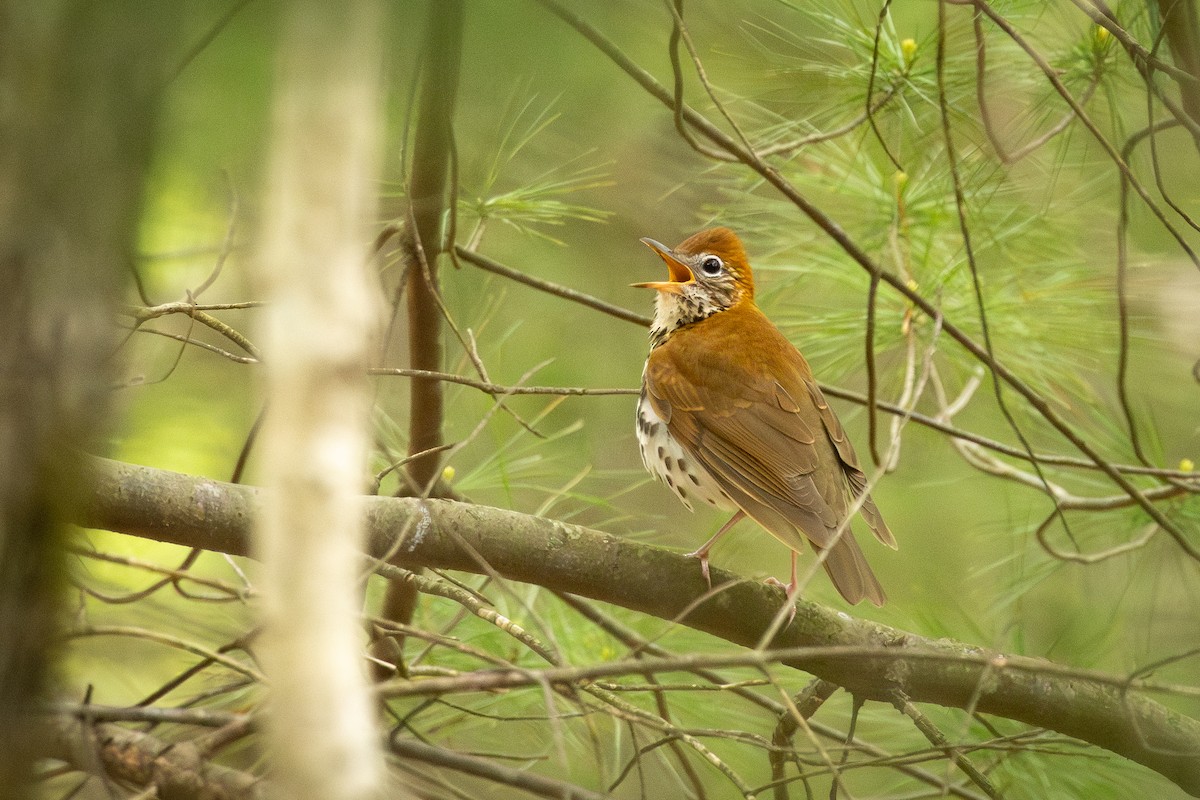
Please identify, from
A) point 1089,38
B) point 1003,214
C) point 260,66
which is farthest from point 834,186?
point 260,66

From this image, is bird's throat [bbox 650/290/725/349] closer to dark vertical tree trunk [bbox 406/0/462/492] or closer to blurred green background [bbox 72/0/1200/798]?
blurred green background [bbox 72/0/1200/798]

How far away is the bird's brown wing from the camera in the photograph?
3211mm

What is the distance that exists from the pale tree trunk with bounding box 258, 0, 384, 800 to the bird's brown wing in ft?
7.43

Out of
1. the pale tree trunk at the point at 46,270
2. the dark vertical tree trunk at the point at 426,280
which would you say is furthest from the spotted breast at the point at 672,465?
the pale tree trunk at the point at 46,270

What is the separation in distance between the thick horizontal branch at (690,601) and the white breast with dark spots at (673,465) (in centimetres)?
73

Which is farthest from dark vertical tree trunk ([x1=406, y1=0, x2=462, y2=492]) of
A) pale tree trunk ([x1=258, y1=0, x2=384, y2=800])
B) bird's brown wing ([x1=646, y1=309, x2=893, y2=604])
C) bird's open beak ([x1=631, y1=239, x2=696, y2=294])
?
pale tree trunk ([x1=258, y1=0, x2=384, y2=800])

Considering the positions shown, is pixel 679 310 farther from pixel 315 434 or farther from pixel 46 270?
pixel 315 434

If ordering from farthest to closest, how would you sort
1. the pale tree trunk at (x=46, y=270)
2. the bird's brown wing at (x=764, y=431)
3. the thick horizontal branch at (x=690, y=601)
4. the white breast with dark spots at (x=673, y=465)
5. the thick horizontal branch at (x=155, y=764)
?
the white breast with dark spots at (x=673, y=465) < the bird's brown wing at (x=764, y=431) < the thick horizontal branch at (x=690, y=601) < the thick horizontal branch at (x=155, y=764) < the pale tree trunk at (x=46, y=270)

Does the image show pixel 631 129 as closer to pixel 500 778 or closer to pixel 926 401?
pixel 926 401

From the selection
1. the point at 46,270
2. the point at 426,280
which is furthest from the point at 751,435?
the point at 46,270

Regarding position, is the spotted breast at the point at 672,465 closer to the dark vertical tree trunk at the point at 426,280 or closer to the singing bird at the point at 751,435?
the singing bird at the point at 751,435

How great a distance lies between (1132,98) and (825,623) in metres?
2.56

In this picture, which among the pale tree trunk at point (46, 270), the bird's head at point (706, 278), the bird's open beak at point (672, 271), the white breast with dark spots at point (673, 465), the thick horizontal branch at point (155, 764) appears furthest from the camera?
the bird's head at point (706, 278)

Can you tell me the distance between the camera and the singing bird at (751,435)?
10.6 ft
